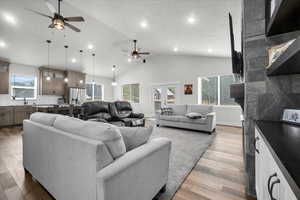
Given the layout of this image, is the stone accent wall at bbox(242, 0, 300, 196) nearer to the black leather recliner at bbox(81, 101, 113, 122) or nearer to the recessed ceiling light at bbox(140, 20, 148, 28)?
the recessed ceiling light at bbox(140, 20, 148, 28)

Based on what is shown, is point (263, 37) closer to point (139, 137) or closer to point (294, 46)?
point (294, 46)

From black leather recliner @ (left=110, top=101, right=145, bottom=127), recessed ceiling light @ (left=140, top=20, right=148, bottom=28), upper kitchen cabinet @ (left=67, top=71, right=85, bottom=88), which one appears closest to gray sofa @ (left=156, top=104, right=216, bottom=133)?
black leather recliner @ (left=110, top=101, right=145, bottom=127)

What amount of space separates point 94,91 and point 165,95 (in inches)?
183

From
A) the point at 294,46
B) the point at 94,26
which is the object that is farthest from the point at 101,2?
the point at 294,46

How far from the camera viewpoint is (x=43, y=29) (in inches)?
163

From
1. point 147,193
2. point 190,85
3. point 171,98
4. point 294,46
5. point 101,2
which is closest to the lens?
point 294,46

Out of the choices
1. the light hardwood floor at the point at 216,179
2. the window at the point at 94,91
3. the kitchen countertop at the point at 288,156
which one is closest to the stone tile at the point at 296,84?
the kitchen countertop at the point at 288,156

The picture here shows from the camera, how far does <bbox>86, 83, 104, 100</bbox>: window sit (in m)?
8.22

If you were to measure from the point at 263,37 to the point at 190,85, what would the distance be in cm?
511

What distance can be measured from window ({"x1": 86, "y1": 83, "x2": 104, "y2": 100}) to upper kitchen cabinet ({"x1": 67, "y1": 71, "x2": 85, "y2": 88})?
715mm

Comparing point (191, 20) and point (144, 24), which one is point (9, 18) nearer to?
point (144, 24)

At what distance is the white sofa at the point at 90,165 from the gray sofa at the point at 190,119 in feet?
9.88

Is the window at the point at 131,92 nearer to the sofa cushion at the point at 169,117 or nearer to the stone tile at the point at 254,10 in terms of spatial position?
the sofa cushion at the point at 169,117

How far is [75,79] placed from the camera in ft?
23.3
